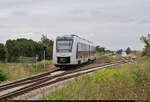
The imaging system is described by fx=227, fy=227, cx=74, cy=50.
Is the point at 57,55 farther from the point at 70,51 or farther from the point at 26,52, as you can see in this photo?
the point at 26,52

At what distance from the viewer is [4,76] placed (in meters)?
18.8

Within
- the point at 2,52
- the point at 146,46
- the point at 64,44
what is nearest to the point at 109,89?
the point at 64,44

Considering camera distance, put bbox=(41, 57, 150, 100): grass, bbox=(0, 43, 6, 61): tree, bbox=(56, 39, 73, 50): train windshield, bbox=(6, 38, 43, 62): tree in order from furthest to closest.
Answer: bbox=(6, 38, 43, 62): tree
bbox=(0, 43, 6, 61): tree
bbox=(56, 39, 73, 50): train windshield
bbox=(41, 57, 150, 100): grass

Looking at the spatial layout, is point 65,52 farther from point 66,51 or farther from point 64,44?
point 64,44

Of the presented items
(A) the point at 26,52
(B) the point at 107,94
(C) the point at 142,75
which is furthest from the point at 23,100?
(A) the point at 26,52

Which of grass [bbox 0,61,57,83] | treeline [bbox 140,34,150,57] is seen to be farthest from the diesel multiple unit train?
treeline [bbox 140,34,150,57]

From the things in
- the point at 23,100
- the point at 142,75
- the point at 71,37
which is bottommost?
the point at 23,100

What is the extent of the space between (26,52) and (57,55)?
2428 centimetres

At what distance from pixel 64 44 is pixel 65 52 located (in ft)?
2.96

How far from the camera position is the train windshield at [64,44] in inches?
877

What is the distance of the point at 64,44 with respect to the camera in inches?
887

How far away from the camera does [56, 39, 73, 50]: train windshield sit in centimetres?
2228

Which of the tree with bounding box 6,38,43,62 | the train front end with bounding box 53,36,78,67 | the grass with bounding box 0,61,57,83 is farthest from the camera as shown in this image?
the tree with bounding box 6,38,43,62

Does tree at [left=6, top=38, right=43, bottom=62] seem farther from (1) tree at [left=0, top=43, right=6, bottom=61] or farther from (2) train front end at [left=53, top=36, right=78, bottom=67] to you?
(2) train front end at [left=53, top=36, right=78, bottom=67]
